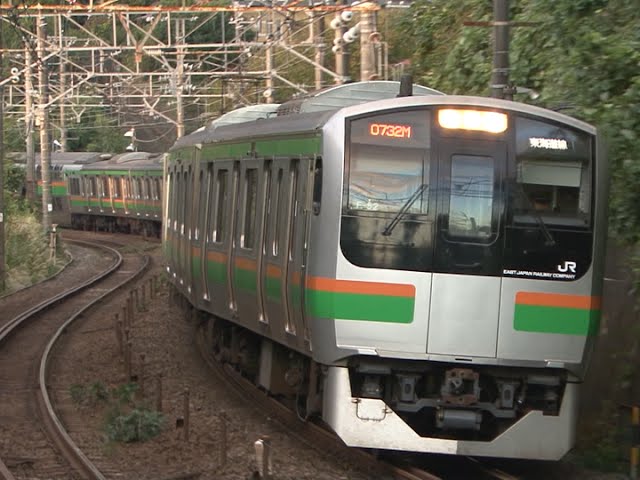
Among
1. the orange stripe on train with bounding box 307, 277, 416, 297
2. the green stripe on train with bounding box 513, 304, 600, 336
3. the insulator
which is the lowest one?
the green stripe on train with bounding box 513, 304, 600, 336

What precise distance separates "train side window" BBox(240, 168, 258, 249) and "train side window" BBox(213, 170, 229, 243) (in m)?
0.99

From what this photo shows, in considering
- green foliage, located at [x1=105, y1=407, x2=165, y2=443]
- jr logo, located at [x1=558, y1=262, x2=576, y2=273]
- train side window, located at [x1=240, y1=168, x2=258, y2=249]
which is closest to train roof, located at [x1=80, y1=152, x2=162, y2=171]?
train side window, located at [x1=240, y1=168, x2=258, y2=249]

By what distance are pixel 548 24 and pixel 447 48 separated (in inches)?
256

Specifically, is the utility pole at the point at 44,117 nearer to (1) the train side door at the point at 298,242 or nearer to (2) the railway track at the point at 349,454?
(2) the railway track at the point at 349,454

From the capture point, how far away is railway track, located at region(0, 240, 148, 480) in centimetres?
1062

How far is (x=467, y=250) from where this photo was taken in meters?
9.45

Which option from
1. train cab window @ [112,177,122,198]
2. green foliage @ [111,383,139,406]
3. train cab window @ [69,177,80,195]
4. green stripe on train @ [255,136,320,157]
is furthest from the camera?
train cab window @ [69,177,80,195]

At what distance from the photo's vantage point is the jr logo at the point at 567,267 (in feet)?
31.2

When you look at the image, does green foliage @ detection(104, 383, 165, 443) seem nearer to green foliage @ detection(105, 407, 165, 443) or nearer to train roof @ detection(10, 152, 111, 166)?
green foliage @ detection(105, 407, 165, 443)

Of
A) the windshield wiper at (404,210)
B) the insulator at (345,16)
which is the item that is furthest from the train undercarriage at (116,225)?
the windshield wiper at (404,210)

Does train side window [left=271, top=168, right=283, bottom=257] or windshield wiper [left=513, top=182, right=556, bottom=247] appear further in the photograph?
train side window [left=271, top=168, right=283, bottom=257]

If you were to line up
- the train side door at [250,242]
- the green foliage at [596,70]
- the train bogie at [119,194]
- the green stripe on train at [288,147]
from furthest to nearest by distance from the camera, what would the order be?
the train bogie at [119,194] → the train side door at [250,242] → the green foliage at [596,70] → the green stripe on train at [288,147]

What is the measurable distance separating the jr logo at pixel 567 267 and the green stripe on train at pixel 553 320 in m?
0.27

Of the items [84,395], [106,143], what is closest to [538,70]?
Result: [84,395]
